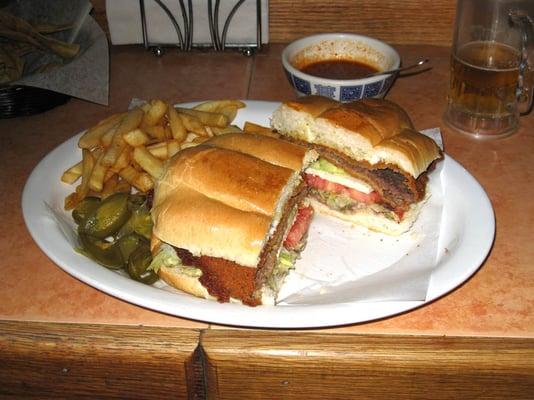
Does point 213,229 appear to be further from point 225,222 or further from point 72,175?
point 72,175

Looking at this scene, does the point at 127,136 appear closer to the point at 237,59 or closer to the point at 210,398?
the point at 210,398

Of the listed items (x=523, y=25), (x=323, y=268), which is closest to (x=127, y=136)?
(x=323, y=268)

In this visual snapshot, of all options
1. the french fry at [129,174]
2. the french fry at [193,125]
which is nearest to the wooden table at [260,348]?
the french fry at [129,174]

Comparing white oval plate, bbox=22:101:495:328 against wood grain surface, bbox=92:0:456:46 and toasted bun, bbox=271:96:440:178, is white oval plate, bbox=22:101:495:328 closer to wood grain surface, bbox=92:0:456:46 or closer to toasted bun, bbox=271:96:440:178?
toasted bun, bbox=271:96:440:178

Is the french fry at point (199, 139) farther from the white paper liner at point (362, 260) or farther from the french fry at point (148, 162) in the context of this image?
the white paper liner at point (362, 260)

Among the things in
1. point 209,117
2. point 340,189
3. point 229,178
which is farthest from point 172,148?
point 340,189

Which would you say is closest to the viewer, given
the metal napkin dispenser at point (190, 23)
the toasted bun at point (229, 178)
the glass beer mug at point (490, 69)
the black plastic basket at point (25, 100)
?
the toasted bun at point (229, 178)
